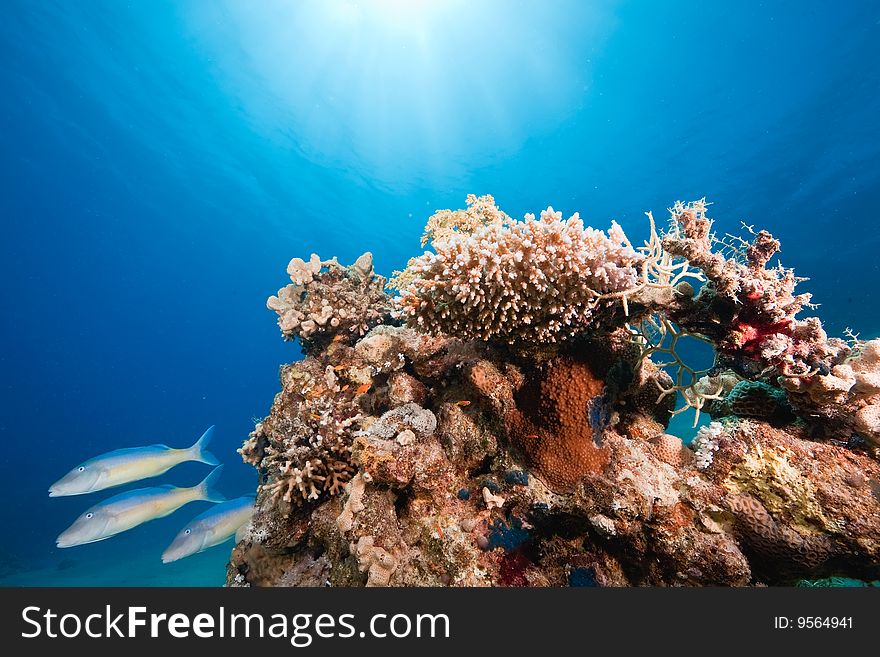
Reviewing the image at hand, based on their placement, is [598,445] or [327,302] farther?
[327,302]

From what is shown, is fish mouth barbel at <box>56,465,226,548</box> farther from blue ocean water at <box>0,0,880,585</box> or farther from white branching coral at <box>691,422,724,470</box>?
white branching coral at <box>691,422,724,470</box>

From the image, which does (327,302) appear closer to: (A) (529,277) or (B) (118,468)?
(B) (118,468)

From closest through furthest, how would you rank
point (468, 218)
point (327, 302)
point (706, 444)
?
point (706, 444), point (468, 218), point (327, 302)

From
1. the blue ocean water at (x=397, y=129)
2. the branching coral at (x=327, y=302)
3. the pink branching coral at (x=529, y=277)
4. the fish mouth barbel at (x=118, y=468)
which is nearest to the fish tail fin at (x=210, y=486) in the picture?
the fish mouth barbel at (x=118, y=468)

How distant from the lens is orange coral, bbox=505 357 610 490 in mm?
3203

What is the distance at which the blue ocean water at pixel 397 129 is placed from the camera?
19.8 meters

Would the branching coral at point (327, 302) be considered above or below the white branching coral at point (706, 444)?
above

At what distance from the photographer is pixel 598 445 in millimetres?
3260


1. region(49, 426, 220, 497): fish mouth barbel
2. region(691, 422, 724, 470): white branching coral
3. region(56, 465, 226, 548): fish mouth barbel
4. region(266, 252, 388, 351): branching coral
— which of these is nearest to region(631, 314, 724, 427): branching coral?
region(691, 422, 724, 470): white branching coral

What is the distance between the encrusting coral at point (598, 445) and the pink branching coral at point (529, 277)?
0.02 meters

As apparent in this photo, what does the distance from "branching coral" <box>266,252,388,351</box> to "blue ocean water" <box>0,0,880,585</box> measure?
515cm

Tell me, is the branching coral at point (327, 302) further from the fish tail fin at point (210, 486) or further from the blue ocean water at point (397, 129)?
the blue ocean water at point (397, 129)

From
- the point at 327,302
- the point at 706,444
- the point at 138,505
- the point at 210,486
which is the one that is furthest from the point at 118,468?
the point at 706,444

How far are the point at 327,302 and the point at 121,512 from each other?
3.63 metres
